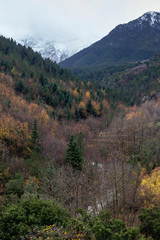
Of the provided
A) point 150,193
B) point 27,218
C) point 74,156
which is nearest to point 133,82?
point 74,156

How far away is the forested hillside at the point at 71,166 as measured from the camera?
350 inches

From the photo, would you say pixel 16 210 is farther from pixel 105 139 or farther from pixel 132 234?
pixel 105 139

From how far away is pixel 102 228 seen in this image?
7203mm

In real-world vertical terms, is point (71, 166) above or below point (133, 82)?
below

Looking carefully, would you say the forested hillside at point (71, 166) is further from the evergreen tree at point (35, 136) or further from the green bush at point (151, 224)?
the evergreen tree at point (35, 136)

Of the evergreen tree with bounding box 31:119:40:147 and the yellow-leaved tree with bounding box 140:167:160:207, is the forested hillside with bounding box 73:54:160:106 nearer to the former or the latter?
the evergreen tree with bounding box 31:119:40:147

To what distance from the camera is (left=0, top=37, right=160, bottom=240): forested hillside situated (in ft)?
29.2

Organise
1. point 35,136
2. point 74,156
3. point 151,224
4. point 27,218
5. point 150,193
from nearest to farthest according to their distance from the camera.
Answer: point 151,224 → point 27,218 → point 150,193 → point 74,156 → point 35,136

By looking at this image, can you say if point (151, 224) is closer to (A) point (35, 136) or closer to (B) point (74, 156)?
(B) point (74, 156)

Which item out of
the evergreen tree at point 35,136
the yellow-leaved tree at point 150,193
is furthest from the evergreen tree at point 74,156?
the yellow-leaved tree at point 150,193

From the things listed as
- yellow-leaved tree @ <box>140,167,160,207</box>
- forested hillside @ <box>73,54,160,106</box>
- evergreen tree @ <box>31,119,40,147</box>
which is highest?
forested hillside @ <box>73,54,160,106</box>

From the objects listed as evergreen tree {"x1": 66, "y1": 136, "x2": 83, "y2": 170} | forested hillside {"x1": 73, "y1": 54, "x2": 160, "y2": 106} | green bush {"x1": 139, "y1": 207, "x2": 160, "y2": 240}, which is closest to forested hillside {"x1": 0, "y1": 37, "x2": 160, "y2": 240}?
green bush {"x1": 139, "y1": 207, "x2": 160, "y2": 240}

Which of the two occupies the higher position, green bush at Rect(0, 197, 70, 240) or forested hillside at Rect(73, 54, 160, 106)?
forested hillside at Rect(73, 54, 160, 106)

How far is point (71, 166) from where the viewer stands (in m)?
25.5
